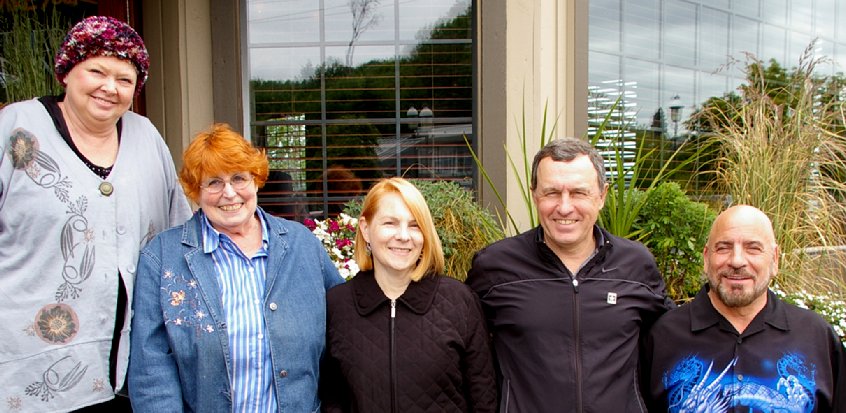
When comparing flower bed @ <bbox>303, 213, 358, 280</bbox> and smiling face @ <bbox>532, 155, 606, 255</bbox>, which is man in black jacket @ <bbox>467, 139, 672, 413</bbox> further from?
flower bed @ <bbox>303, 213, 358, 280</bbox>

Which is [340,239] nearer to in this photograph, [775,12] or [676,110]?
[676,110]

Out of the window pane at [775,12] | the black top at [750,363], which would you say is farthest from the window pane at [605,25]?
the black top at [750,363]

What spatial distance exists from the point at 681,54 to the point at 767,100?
1.22m

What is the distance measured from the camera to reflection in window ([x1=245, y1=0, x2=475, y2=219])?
4836 mm

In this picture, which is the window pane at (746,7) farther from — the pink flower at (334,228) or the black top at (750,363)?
the black top at (750,363)

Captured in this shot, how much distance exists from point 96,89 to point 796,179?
4.08 metres

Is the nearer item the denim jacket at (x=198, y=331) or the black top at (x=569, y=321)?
the denim jacket at (x=198, y=331)

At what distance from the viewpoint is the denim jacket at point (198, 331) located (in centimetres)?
186

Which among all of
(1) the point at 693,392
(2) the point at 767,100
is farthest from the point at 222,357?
(2) the point at 767,100

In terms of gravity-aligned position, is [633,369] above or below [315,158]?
below

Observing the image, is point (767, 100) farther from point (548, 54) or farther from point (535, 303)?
point (535, 303)

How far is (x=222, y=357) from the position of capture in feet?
6.10

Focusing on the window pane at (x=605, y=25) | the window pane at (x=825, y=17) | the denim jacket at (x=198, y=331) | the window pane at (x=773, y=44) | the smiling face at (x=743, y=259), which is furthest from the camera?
the window pane at (x=825, y=17)

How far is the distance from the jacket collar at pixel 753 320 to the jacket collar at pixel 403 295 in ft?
2.87
